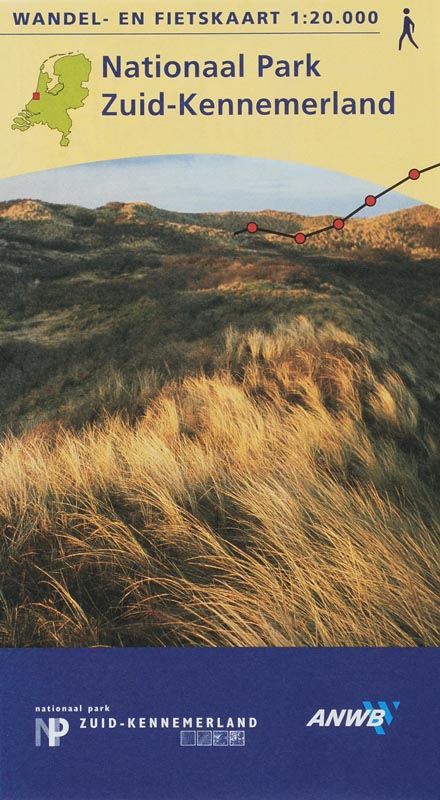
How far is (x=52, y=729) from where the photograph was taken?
16.0ft

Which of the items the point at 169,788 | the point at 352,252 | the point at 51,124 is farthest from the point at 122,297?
the point at 169,788

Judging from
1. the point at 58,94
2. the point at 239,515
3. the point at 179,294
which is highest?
the point at 58,94

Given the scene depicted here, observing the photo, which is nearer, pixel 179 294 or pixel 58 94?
pixel 58 94

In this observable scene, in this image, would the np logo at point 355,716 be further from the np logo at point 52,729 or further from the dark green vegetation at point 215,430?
the np logo at point 52,729

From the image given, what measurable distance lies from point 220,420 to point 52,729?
2192 mm

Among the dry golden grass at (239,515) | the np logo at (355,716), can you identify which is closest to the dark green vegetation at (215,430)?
the dry golden grass at (239,515)

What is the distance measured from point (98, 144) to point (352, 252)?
1870mm

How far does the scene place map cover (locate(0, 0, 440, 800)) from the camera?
4695 mm

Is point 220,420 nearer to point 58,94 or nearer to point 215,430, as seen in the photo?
point 215,430

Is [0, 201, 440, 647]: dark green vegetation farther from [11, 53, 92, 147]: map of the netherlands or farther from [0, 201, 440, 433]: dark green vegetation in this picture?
[11, 53, 92, 147]: map of the netherlands

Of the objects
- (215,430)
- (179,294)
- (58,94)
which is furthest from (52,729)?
(58,94)

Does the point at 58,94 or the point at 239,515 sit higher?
the point at 58,94

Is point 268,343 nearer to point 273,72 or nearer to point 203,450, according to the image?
point 203,450

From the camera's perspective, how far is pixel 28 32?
16.8 ft
